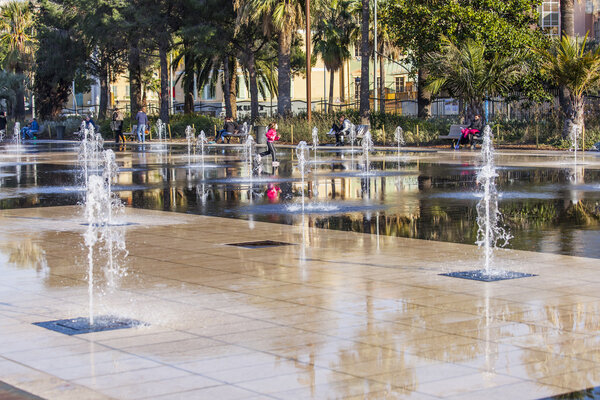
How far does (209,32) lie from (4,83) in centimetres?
2412

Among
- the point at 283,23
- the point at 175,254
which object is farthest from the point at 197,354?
the point at 283,23

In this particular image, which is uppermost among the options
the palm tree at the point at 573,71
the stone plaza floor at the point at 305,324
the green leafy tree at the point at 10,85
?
the green leafy tree at the point at 10,85

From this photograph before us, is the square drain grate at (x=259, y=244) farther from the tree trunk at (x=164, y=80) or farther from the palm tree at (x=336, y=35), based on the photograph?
the palm tree at (x=336, y=35)

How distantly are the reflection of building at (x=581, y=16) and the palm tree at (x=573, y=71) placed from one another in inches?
1426

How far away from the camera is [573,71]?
3306cm

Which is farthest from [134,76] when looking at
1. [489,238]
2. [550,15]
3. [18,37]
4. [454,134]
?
[489,238]

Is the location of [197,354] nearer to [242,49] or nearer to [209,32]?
[209,32]

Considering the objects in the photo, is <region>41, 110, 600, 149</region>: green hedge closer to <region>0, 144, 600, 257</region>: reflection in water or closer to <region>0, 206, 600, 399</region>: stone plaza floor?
<region>0, 144, 600, 257</region>: reflection in water

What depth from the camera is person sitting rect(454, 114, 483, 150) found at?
35625 millimetres

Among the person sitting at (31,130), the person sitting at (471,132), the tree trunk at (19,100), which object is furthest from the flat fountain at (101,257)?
the tree trunk at (19,100)

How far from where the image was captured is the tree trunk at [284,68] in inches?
1807

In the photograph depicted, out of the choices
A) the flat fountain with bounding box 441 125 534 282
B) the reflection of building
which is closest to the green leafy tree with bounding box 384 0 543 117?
the flat fountain with bounding box 441 125 534 282

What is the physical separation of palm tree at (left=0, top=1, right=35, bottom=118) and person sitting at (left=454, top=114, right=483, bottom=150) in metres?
42.8

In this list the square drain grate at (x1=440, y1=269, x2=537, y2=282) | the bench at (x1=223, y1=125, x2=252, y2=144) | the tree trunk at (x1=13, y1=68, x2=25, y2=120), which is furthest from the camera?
the tree trunk at (x1=13, y1=68, x2=25, y2=120)
